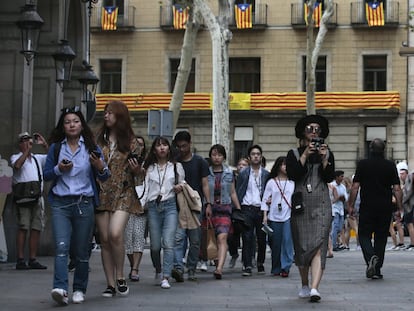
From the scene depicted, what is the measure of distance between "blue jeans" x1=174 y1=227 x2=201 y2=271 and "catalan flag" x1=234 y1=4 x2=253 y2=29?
34.3 metres

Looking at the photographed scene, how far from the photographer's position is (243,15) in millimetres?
46844

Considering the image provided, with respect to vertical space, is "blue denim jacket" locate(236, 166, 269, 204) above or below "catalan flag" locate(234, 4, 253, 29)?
below

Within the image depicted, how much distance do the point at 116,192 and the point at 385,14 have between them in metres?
37.3

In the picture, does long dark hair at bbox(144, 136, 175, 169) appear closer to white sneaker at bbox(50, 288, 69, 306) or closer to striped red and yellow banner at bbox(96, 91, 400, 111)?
white sneaker at bbox(50, 288, 69, 306)

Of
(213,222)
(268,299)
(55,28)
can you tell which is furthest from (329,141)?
(268,299)

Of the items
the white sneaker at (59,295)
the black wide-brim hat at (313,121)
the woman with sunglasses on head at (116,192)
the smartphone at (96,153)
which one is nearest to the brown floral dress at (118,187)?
the woman with sunglasses on head at (116,192)

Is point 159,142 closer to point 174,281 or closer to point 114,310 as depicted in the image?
point 174,281

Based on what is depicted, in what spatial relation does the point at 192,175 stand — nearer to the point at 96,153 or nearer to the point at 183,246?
the point at 183,246

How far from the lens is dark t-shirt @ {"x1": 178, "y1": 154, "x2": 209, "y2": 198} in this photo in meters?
13.1

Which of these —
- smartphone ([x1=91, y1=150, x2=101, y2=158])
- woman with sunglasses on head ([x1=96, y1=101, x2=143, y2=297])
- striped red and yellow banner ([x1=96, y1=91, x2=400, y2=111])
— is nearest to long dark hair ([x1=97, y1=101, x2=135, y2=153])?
woman with sunglasses on head ([x1=96, y1=101, x2=143, y2=297])

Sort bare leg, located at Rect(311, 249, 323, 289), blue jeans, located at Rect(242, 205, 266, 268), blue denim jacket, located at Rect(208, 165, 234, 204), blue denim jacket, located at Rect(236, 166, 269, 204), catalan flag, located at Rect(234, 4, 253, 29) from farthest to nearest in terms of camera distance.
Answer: catalan flag, located at Rect(234, 4, 253, 29) < blue denim jacket, located at Rect(236, 166, 269, 204) < blue jeans, located at Rect(242, 205, 266, 268) < blue denim jacket, located at Rect(208, 165, 234, 204) < bare leg, located at Rect(311, 249, 323, 289)

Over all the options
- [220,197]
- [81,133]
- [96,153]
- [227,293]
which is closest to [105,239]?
[96,153]

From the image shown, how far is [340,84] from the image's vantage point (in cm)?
4684

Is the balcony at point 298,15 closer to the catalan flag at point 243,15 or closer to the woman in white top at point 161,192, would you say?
the catalan flag at point 243,15
